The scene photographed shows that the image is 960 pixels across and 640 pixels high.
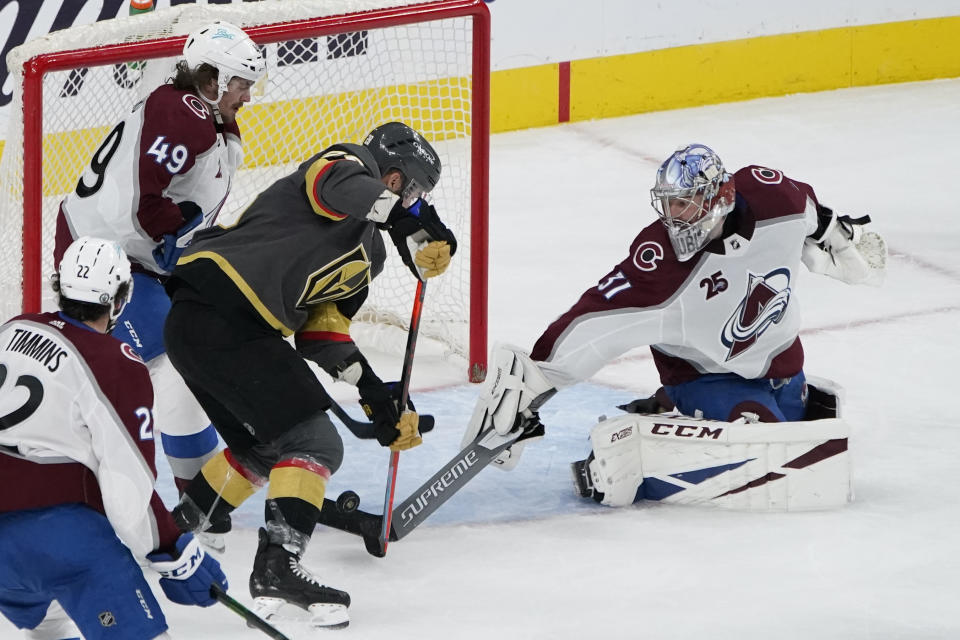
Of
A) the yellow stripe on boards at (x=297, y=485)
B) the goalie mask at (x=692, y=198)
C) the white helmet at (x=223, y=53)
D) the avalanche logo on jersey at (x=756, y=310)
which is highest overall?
the white helmet at (x=223, y=53)

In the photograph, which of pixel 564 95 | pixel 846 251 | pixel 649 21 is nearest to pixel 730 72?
pixel 649 21

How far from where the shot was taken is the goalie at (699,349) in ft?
12.1

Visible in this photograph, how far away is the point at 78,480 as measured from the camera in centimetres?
256

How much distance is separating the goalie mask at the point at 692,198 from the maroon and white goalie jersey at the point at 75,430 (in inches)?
60.0

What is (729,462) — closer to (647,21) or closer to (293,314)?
(293,314)

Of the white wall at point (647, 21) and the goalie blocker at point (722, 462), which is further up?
the white wall at point (647, 21)

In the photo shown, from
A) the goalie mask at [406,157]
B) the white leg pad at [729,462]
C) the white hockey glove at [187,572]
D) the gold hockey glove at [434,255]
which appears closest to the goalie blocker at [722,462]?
the white leg pad at [729,462]

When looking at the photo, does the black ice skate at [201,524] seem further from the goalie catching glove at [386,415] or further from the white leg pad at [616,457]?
the white leg pad at [616,457]

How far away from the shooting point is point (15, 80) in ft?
13.9

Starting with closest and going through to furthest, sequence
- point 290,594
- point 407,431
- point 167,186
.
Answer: point 290,594 → point 407,431 → point 167,186

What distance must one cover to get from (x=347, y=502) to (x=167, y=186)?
0.88 meters

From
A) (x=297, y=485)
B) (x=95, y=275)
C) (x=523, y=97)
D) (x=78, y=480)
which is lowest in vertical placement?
(x=297, y=485)

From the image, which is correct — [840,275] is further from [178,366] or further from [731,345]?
[178,366]

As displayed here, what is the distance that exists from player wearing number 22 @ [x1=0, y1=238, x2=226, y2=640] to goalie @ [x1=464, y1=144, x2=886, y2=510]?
1331 mm
